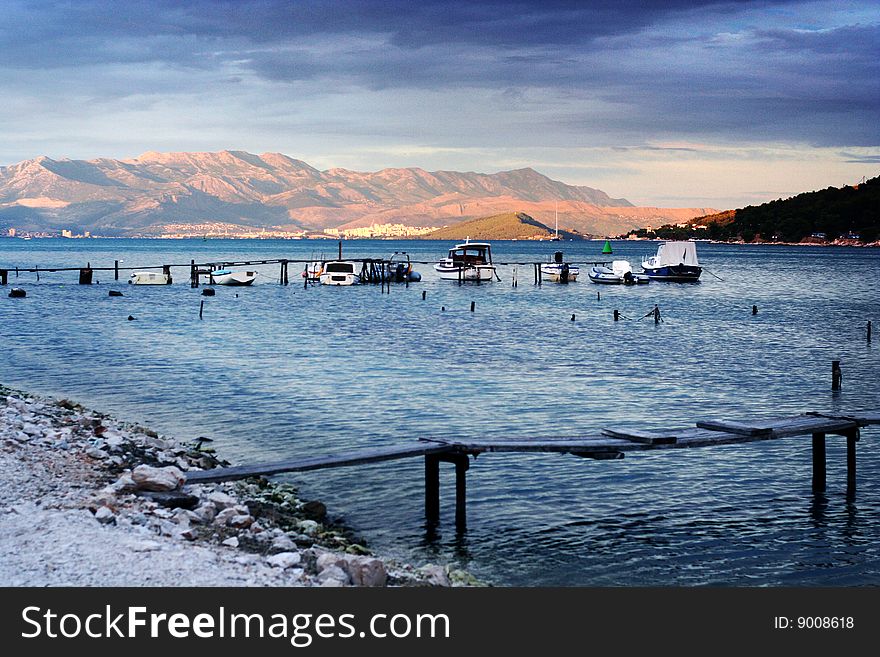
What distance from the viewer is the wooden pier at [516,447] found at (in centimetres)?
1741

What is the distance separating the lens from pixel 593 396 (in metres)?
33.5

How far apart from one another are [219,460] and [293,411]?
7.09 m

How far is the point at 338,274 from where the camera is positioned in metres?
114

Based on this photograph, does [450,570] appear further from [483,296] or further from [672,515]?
[483,296]

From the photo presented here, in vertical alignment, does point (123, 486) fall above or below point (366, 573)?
above

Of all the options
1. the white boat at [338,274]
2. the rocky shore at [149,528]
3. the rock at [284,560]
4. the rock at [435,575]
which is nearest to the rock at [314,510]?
the rocky shore at [149,528]

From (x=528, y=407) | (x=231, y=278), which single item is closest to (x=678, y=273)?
(x=231, y=278)

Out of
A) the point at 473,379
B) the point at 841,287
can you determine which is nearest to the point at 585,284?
the point at 841,287

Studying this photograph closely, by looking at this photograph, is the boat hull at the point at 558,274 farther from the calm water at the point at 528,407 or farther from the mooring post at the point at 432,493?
the mooring post at the point at 432,493

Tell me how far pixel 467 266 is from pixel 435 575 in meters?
117

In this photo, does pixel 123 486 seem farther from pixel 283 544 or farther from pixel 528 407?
pixel 528 407

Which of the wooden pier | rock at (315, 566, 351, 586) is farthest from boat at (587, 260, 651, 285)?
rock at (315, 566, 351, 586)

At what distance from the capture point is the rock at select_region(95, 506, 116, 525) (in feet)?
46.8

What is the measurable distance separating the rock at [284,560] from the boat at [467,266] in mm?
115158
